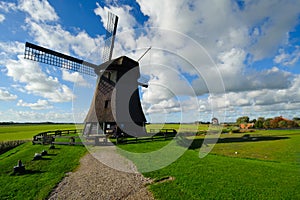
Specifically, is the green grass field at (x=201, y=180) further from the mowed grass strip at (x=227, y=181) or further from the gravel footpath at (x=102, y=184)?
the gravel footpath at (x=102, y=184)

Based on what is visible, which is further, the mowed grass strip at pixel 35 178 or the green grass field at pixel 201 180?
the mowed grass strip at pixel 35 178

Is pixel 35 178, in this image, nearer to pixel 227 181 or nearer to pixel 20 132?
pixel 227 181

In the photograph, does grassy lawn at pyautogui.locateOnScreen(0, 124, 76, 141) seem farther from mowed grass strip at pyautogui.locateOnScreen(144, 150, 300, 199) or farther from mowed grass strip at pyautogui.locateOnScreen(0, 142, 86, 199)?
mowed grass strip at pyautogui.locateOnScreen(144, 150, 300, 199)

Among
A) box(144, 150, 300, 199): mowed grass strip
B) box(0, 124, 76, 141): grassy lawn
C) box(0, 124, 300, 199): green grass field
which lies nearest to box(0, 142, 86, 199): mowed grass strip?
box(0, 124, 300, 199): green grass field

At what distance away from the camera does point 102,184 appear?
25.1ft

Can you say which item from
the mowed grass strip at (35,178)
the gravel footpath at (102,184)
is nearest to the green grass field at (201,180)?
the mowed grass strip at (35,178)

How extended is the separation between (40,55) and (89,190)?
19.2 m

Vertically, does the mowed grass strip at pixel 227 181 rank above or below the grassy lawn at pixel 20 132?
below

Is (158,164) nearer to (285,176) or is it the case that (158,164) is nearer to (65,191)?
(65,191)

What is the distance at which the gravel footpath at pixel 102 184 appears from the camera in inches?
258

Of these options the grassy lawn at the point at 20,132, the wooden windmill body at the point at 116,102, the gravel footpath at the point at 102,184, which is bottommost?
the gravel footpath at the point at 102,184

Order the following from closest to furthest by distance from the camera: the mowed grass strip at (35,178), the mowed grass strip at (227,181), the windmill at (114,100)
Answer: the mowed grass strip at (227,181) → the mowed grass strip at (35,178) → the windmill at (114,100)

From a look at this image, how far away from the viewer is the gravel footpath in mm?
6543

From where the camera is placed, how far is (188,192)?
6625mm
